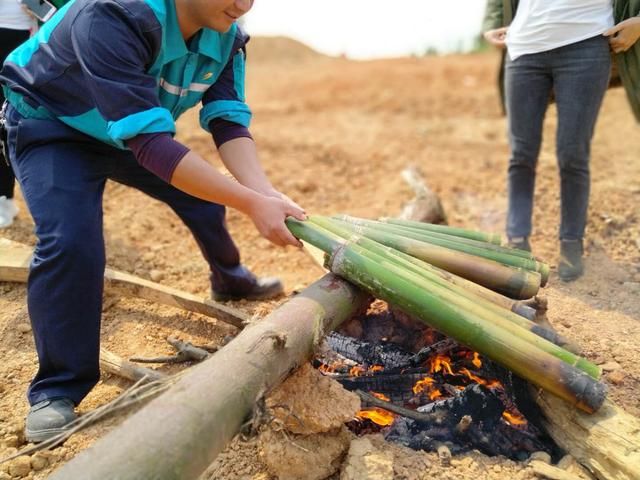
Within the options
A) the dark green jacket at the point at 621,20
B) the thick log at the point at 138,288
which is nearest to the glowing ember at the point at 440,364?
the thick log at the point at 138,288

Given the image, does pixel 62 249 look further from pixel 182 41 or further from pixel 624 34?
pixel 624 34

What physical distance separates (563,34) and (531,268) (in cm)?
138

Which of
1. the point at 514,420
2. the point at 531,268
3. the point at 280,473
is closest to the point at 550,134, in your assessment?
the point at 531,268

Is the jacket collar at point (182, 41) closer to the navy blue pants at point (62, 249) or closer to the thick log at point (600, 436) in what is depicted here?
the navy blue pants at point (62, 249)

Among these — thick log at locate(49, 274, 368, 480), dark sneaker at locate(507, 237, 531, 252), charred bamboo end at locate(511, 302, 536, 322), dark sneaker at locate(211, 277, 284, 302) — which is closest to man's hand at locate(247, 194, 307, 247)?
thick log at locate(49, 274, 368, 480)

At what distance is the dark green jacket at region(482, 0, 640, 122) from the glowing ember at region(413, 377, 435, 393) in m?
2.18

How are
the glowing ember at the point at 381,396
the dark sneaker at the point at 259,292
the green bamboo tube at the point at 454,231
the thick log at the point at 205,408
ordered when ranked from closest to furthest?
1. the thick log at the point at 205,408
2. the glowing ember at the point at 381,396
3. the green bamboo tube at the point at 454,231
4. the dark sneaker at the point at 259,292

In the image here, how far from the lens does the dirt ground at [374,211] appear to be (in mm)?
2553

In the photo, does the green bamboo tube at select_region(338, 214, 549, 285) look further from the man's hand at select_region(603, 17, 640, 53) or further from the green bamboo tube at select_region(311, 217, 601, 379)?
the man's hand at select_region(603, 17, 640, 53)

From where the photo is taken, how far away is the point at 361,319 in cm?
289

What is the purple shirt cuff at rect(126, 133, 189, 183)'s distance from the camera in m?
2.09

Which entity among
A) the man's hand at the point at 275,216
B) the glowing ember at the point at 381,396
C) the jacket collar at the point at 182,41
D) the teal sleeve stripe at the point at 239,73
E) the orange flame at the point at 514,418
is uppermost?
the jacket collar at the point at 182,41

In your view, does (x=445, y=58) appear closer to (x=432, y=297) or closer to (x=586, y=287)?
(x=586, y=287)

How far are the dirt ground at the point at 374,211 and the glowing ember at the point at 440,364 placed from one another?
1.63ft
